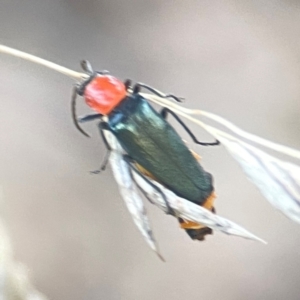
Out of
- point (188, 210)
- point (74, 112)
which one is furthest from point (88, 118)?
point (188, 210)

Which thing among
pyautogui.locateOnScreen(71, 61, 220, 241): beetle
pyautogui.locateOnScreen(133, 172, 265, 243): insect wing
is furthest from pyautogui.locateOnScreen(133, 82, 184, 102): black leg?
pyautogui.locateOnScreen(133, 172, 265, 243): insect wing

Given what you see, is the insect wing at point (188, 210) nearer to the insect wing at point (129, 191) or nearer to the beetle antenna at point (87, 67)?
the insect wing at point (129, 191)

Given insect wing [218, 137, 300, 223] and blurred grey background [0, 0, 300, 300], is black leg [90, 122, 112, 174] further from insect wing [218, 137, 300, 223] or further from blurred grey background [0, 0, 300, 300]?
insect wing [218, 137, 300, 223]

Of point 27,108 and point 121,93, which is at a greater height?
point 121,93

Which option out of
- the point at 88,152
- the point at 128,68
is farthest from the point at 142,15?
the point at 88,152

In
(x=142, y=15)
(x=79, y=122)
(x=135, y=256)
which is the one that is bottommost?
(x=135, y=256)

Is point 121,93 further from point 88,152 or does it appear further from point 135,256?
point 135,256

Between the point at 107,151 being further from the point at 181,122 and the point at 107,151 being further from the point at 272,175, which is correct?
the point at 272,175
